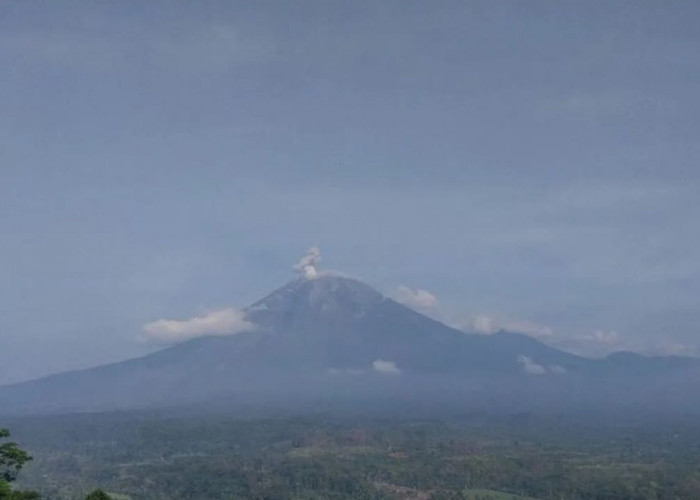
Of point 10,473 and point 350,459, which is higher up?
point 10,473

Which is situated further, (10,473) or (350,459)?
(350,459)

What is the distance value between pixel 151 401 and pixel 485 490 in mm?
129617

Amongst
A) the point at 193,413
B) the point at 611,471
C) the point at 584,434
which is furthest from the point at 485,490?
the point at 193,413

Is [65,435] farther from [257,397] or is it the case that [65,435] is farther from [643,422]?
[643,422]

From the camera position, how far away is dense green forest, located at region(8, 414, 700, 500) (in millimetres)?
77250

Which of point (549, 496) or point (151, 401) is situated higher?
point (151, 401)

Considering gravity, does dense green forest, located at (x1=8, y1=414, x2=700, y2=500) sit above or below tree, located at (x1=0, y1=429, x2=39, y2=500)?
below

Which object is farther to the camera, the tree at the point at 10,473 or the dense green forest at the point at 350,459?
the dense green forest at the point at 350,459

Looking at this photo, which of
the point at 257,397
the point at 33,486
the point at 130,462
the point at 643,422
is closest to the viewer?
the point at 33,486

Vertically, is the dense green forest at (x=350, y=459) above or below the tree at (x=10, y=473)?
below

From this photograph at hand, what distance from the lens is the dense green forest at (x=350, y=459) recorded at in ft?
253

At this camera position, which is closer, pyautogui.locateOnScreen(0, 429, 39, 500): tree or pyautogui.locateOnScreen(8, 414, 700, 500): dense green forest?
pyautogui.locateOnScreen(0, 429, 39, 500): tree

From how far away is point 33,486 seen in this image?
80.8 m

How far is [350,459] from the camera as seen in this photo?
93000 mm
